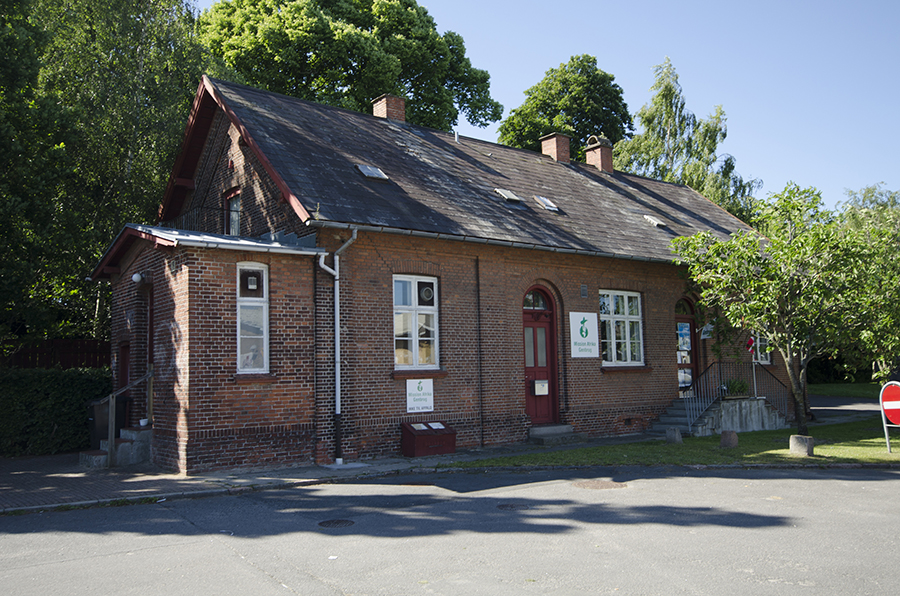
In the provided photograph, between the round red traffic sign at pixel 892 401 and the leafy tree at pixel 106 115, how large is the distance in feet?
62.3

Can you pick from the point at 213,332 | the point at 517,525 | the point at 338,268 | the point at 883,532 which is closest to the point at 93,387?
the point at 213,332

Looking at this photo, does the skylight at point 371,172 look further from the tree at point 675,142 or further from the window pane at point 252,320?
the tree at point 675,142

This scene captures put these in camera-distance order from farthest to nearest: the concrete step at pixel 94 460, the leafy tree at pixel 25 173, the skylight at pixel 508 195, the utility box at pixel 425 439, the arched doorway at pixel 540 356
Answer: the skylight at pixel 508 195
the arched doorway at pixel 540 356
the leafy tree at pixel 25 173
the utility box at pixel 425 439
the concrete step at pixel 94 460

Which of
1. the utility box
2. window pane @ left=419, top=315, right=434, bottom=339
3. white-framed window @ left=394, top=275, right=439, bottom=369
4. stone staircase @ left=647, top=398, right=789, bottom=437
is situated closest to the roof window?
stone staircase @ left=647, top=398, right=789, bottom=437

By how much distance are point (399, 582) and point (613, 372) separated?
40.6 ft

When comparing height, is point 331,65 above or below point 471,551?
above

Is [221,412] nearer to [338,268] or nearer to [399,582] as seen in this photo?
[338,268]

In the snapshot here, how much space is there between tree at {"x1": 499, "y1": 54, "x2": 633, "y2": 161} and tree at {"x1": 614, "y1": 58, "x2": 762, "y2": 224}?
4.72 metres

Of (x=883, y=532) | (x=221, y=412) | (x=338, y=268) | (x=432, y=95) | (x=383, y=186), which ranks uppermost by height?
(x=432, y=95)

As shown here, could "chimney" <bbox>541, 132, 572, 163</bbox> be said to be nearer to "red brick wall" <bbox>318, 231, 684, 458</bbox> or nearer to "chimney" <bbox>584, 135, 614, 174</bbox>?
"chimney" <bbox>584, 135, 614, 174</bbox>

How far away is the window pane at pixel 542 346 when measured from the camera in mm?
16266

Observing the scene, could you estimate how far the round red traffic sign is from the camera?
12219 millimetres

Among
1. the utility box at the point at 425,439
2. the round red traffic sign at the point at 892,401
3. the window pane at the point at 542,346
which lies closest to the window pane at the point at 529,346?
the window pane at the point at 542,346

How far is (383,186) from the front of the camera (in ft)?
48.1
